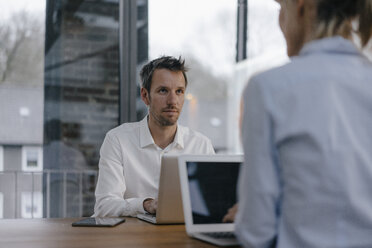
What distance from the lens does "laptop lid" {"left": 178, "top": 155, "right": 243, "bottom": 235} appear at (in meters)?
1.51

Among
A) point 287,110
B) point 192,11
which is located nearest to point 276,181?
point 287,110

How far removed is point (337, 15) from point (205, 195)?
2.60ft

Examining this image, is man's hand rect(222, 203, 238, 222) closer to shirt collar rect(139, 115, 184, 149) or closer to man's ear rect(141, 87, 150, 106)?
shirt collar rect(139, 115, 184, 149)

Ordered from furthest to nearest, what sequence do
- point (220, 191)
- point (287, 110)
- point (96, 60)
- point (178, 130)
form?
point (96, 60) → point (178, 130) → point (220, 191) → point (287, 110)

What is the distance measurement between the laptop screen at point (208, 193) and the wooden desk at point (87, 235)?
99 mm

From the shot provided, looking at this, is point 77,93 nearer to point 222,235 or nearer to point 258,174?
point 222,235

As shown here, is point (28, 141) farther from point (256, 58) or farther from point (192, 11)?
point (256, 58)

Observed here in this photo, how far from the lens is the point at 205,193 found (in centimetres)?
152

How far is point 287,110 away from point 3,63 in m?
3.00

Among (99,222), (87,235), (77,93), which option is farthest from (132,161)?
(77,93)

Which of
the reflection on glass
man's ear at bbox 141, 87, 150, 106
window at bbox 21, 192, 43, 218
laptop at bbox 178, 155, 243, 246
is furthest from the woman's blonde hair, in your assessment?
window at bbox 21, 192, 43, 218

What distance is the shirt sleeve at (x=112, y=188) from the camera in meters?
2.03

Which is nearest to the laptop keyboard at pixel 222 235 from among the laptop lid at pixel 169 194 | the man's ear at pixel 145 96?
the laptop lid at pixel 169 194

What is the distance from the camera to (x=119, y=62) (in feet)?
12.0
